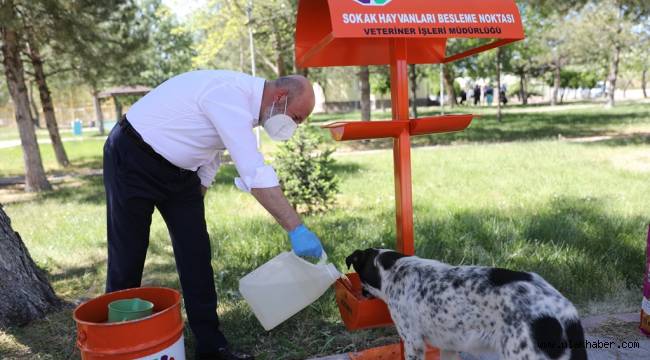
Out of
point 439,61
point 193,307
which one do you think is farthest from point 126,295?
point 439,61

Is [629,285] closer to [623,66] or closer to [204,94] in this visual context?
[204,94]

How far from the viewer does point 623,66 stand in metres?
47.0

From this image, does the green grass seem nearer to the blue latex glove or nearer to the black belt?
the blue latex glove

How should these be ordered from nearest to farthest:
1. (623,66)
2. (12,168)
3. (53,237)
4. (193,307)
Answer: (193,307) → (53,237) → (12,168) → (623,66)

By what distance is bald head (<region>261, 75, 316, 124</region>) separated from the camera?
2.69 m

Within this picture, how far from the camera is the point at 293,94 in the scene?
2699 millimetres

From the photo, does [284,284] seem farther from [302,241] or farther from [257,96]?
[257,96]

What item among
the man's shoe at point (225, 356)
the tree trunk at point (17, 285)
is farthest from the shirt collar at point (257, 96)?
the tree trunk at point (17, 285)

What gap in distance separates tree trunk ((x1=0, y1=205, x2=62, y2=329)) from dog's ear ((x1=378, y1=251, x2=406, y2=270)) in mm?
2658

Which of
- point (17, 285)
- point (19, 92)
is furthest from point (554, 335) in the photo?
point (19, 92)

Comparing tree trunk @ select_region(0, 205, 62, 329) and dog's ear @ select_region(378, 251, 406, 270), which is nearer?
dog's ear @ select_region(378, 251, 406, 270)

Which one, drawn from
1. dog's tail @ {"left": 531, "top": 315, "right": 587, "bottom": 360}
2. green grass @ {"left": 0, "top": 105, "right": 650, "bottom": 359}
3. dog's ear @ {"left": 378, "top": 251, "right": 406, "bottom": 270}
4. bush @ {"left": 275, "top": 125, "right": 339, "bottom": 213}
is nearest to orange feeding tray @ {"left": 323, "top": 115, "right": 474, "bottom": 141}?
dog's ear @ {"left": 378, "top": 251, "right": 406, "bottom": 270}

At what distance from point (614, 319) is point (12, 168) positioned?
1682cm

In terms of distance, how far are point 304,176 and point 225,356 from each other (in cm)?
411
